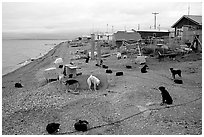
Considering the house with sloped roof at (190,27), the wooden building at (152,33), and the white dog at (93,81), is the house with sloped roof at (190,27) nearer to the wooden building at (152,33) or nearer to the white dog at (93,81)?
the wooden building at (152,33)

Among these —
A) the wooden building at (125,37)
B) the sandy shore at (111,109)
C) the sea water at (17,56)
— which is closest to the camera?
the sandy shore at (111,109)

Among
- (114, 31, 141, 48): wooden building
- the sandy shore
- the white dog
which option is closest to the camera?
the sandy shore

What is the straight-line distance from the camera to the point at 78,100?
9.70 metres

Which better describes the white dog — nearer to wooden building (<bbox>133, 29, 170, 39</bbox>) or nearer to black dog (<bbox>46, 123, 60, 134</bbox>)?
black dog (<bbox>46, 123, 60, 134</bbox>)

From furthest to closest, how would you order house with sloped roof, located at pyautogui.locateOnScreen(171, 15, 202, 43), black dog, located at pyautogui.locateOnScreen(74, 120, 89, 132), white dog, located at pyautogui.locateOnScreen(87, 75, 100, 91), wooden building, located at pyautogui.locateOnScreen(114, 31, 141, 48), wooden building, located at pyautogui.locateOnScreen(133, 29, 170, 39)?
wooden building, located at pyautogui.locateOnScreen(133, 29, 170, 39) → wooden building, located at pyautogui.locateOnScreen(114, 31, 141, 48) → house with sloped roof, located at pyautogui.locateOnScreen(171, 15, 202, 43) → white dog, located at pyautogui.locateOnScreen(87, 75, 100, 91) → black dog, located at pyautogui.locateOnScreen(74, 120, 89, 132)

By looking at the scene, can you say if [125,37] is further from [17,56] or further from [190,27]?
[17,56]

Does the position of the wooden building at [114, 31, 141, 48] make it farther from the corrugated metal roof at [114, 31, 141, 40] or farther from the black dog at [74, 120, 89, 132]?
the black dog at [74, 120, 89, 132]

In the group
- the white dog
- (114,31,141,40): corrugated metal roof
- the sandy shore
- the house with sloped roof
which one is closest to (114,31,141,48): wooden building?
(114,31,141,40): corrugated metal roof

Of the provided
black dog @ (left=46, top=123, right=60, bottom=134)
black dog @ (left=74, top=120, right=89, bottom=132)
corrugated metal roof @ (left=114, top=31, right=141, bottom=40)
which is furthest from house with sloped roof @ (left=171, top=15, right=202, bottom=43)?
black dog @ (left=46, top=123, right=60, bottom=134)

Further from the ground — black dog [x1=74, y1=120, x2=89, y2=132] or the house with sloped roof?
the house with sloped roof

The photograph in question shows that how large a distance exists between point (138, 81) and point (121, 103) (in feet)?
10.6


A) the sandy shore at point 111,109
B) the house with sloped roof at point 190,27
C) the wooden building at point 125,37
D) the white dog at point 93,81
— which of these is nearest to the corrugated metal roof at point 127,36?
the wooden building at point 125,37

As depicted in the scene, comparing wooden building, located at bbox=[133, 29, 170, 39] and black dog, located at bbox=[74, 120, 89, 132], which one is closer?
black dog, located at bbox=[74, 120, 89, 132]

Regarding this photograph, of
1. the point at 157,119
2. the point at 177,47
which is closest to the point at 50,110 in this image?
the point at 157,119
